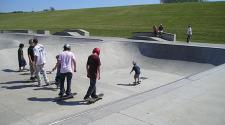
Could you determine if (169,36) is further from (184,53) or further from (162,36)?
(184,53)

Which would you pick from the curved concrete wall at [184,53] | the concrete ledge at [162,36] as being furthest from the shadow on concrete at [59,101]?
the concrete ledge at [162,36]

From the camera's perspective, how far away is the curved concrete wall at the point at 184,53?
17.7 m

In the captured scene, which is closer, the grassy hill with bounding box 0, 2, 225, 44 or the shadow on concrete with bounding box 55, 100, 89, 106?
the shadow on concrete with bounding box 55, 100, 89, 106

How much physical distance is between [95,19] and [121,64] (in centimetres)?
3275

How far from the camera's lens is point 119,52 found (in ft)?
65.6

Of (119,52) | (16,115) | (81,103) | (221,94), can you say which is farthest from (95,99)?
(119,52)

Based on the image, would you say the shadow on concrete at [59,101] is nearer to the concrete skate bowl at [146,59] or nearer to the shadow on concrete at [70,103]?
the shadow on concrete at [70,103]

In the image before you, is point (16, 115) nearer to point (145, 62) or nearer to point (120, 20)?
point (145, 62)

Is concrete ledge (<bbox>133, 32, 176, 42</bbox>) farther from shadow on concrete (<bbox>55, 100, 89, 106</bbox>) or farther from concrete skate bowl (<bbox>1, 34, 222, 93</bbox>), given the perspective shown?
shadow on concrete (<bbox>55, 100, 89, 106</bbox>)

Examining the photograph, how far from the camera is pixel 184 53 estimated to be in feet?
63.3

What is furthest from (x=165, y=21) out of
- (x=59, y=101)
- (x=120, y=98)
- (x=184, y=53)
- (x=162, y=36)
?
(x=59, y=101)

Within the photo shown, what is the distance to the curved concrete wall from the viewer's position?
17.7 meters

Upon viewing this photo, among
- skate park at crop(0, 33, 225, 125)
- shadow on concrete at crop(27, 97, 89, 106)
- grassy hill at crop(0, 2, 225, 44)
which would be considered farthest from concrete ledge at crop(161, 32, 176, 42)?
shadow on concrete at crop(27, 97, 89, 106)

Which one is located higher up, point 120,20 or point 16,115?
point 120,20
